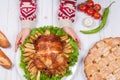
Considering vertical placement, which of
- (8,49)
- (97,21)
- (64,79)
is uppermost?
(97,21)

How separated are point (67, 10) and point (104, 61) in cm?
30

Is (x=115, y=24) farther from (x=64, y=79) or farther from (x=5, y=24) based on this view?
(x=5, y=24)

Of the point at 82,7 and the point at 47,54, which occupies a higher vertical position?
the point at 82,7

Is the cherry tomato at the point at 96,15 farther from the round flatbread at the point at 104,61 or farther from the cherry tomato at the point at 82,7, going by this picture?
the round flatbread at the point at 104,61

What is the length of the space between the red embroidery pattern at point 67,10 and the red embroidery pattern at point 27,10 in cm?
12

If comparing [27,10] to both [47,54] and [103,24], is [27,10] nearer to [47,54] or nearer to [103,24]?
[47,54]

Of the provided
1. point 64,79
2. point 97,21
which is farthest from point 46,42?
point 97,21

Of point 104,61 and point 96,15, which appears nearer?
point 104,61

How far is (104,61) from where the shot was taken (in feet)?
5.59

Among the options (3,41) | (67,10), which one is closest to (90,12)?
(67,10)

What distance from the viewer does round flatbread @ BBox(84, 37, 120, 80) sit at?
5.48 ft

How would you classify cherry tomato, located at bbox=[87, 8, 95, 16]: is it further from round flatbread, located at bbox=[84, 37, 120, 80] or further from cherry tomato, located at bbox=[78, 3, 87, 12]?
round flatbread, located at bbox=[84, 37, 120, 80]

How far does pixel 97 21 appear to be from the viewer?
1864 mm

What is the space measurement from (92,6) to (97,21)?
83 mm
